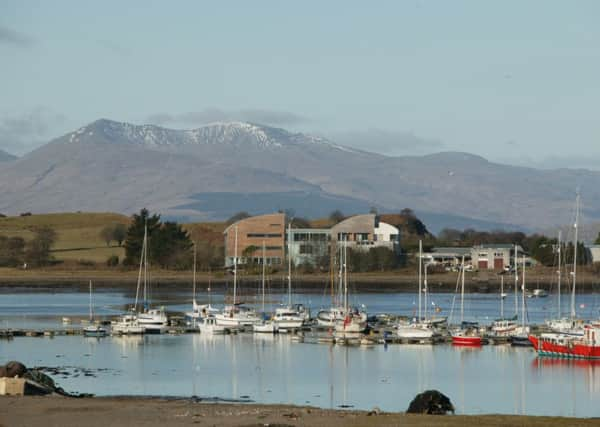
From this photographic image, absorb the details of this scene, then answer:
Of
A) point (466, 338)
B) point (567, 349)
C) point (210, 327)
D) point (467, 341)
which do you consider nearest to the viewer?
point (567, 349)

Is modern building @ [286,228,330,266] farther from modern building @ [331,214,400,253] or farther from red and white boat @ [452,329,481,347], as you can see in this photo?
red and white boat @ [452,329,481,347]

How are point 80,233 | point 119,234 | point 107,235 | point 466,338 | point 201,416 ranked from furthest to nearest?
point 80,233
point 107,235
point 119,234
point 466,338
point 201,416

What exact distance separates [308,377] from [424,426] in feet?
68.0

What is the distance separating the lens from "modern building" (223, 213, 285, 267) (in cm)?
14825

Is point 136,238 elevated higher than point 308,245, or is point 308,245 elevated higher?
point 136,238

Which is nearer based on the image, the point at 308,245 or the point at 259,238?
the point at 308,245

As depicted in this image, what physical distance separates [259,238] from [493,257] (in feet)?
91.7

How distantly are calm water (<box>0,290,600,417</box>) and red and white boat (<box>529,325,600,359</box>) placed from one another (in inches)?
32.9

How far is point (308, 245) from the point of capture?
14950 centimetres

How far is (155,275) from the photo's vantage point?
138000 millimetres

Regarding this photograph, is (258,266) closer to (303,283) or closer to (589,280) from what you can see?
(303,283)

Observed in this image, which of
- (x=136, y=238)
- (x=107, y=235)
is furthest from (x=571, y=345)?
(x=107, y=235)

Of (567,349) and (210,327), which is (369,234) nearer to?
(210,327)

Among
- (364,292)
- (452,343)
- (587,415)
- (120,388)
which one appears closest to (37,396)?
(120,388)
